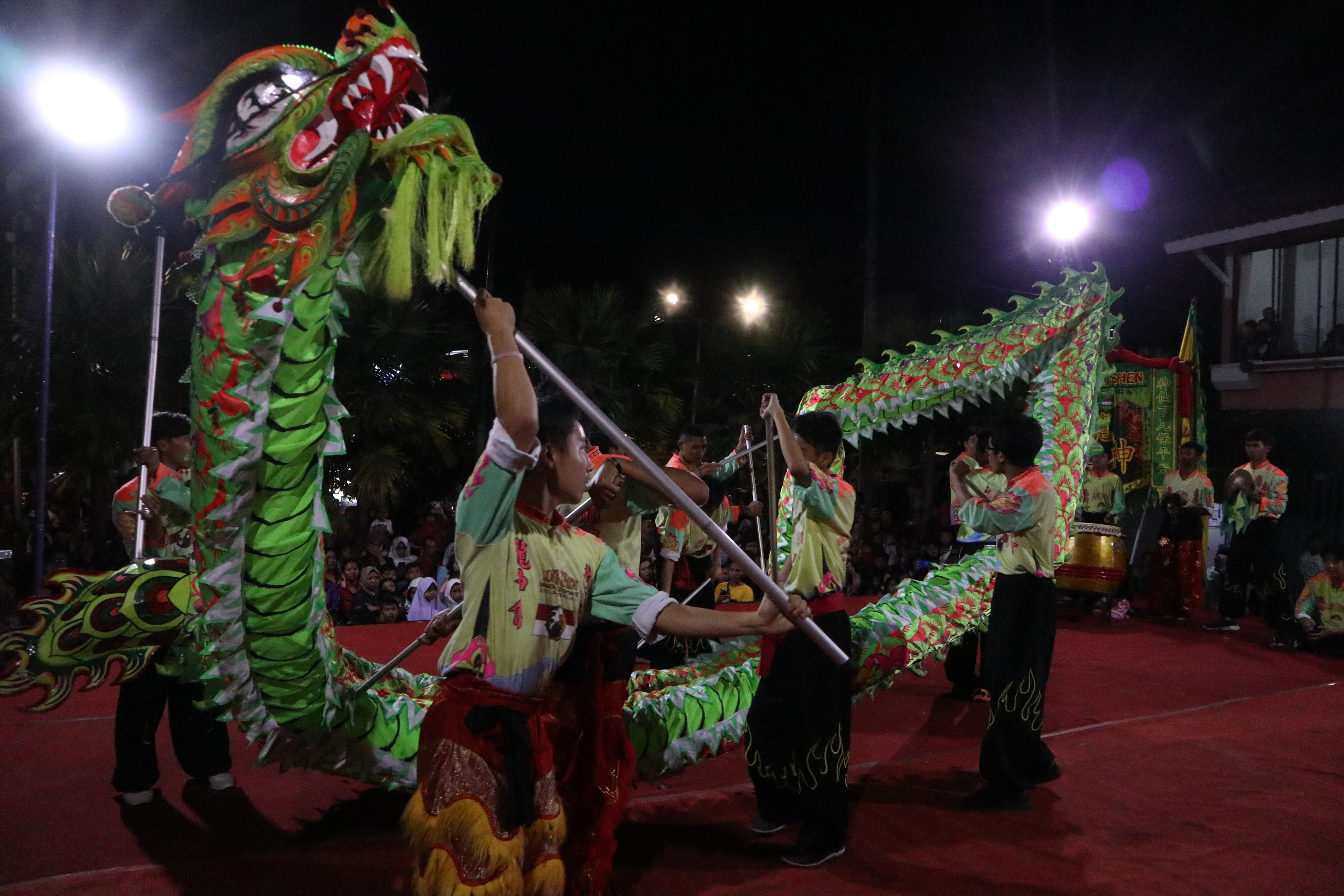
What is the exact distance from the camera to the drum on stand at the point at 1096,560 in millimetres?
9023

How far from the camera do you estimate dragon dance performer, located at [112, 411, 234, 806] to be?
12.8 ft

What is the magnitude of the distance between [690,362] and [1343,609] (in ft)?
23.0

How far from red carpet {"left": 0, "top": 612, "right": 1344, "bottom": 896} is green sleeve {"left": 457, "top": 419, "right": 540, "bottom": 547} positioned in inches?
66.9

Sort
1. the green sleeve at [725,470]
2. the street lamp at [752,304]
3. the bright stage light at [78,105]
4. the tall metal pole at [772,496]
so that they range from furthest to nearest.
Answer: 1. the street lamp at [752,304]
2. the green sleeve at [725,470]
3. the bright stage light at [78,105]
4. the tall metal pole at [772,496]

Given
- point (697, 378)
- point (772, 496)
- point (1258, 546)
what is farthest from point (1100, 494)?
point (772, 496)

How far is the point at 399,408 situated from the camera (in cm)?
868

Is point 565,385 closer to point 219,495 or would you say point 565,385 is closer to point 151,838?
point 219,495

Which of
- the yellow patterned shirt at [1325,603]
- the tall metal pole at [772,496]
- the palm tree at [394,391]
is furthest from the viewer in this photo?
the palm tree at [394,391]

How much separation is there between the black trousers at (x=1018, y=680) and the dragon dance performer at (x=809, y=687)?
82 centimetres

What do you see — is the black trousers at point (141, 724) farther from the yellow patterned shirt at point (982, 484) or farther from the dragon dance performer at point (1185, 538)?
the dragon dance performer at point (1185, 538)

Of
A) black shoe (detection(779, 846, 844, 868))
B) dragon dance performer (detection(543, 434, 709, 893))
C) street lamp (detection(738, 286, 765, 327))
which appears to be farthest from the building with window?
dragon dance performer (detection(543, 434, 709, 893))

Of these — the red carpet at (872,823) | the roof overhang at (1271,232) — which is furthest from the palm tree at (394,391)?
the roof overhang at (1271,232)

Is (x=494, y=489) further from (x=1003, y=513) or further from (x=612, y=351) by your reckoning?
(x=612, y=351)

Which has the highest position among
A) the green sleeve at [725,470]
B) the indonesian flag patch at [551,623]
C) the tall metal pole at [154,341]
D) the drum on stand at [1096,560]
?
the tall metal pole at [154,341]
